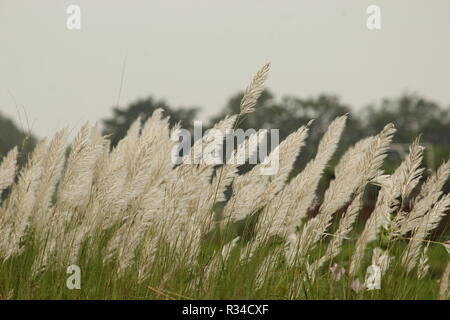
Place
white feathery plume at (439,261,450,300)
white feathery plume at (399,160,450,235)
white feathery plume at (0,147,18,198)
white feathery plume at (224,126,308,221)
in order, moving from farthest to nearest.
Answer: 1. white feathery plume at (0,147,18,198)
2. white feathery plume at (224,126,308,221)
3. white feathery plume at (399,160,450,235)
4. white feathery plume at (439,261,450,300)

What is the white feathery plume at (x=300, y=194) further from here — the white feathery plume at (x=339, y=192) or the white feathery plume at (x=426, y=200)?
the white feathery plume at (x=426, y=200)

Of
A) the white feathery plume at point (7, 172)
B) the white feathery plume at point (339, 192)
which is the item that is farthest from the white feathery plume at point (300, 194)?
the white feathery plume at point (7, 172)

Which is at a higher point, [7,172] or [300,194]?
[7,172]

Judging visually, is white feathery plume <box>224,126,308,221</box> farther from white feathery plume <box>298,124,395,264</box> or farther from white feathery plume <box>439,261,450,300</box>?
white feathery plume <box>439,261,450,300</box>

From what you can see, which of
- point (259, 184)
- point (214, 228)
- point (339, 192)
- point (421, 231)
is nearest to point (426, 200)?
point (421, 231)

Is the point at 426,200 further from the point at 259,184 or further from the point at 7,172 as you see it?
the point at 7,172

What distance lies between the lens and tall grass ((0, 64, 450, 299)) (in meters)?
2.61

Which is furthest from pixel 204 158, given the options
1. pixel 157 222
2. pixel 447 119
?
pixel 447 119

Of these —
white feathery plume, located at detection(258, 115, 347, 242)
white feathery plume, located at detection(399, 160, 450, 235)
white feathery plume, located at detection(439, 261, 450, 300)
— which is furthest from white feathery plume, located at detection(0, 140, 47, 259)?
white feathery plume, located at detection(439, 261, 450, 300)

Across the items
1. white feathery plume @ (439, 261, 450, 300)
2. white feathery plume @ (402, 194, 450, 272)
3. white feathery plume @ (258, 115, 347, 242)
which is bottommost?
white feathery plume @ (439, 261, 450, 300)

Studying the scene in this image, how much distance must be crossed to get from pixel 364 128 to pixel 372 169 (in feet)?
83.8

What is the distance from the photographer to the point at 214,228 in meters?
3.06
